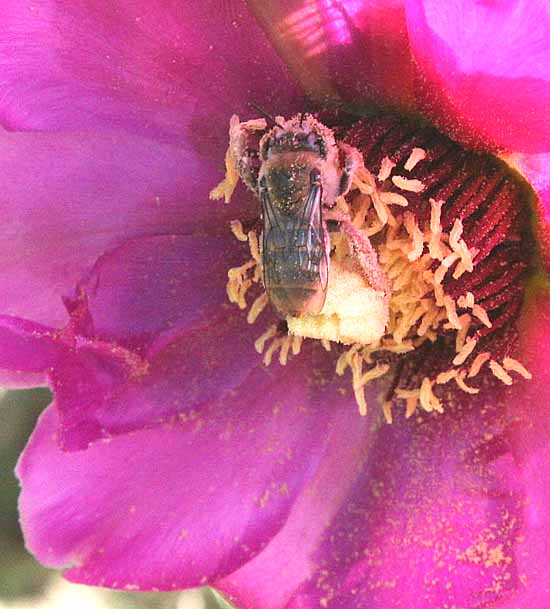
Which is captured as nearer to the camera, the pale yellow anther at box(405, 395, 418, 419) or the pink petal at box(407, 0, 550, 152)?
the pink petal at box(407, 0, 550, 152)

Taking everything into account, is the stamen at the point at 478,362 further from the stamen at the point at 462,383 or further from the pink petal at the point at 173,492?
the pink petal at the point at 173,492

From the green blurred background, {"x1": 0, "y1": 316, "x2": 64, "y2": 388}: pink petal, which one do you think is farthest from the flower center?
the green blurred background

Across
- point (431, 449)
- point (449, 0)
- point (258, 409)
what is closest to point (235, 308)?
point (258, 409)

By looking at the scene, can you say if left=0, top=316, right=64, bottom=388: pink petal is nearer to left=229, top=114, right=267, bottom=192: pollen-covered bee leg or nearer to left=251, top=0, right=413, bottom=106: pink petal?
left=229, top=114, right=267, bottom=192: pollen-covered bee leg

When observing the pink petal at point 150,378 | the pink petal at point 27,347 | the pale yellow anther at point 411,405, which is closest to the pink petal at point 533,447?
the pale yellow anther at point 411,405

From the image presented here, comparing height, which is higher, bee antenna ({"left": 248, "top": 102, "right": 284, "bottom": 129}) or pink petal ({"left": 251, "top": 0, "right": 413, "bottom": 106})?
pink petal ({"left": 251, "top": 0, "right": 413, "bottom": 106})

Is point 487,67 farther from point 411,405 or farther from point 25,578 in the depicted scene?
point 25,578

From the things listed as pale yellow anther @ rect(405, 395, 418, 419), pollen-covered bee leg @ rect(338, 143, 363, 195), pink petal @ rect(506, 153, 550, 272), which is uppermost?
pink petal @ rect(506, 153, 550, 272)
